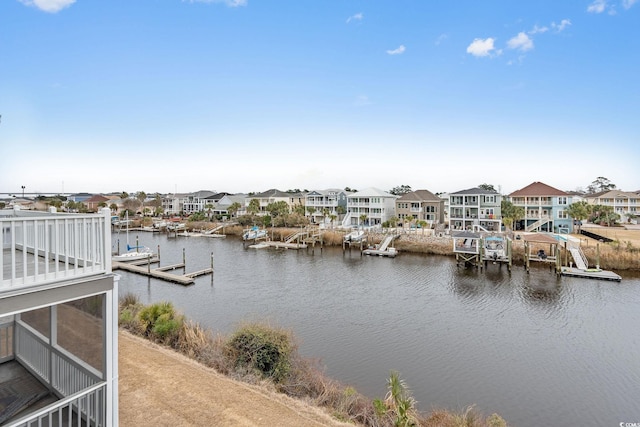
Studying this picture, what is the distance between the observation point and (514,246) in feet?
125

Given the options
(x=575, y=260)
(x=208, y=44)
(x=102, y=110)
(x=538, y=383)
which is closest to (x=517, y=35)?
(x=575, y=260)

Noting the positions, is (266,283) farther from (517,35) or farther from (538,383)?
(517,35)

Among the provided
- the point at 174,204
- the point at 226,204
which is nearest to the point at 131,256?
the point at 226,204

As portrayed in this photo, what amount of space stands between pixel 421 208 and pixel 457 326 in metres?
42.1

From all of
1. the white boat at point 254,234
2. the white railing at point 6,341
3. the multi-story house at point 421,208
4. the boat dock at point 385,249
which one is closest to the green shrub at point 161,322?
the white railing at point 6,341

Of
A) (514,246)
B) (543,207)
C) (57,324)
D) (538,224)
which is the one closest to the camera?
(57,324)

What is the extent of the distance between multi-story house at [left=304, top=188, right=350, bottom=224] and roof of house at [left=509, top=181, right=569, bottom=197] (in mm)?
29971

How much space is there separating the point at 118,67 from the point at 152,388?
21.2 meters

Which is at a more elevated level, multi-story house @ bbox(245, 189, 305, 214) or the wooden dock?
multi-story house @ bbox(245, 189, 305, 214)

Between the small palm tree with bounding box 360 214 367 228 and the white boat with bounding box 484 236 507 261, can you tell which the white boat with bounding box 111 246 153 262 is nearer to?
the white boat with bounding box 484 236 507 261

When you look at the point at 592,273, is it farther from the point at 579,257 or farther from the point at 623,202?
the point at 623,202

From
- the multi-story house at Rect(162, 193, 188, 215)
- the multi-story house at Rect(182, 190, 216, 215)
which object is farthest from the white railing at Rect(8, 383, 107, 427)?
the multi-story house at Rect(162, 193, 188, 215)

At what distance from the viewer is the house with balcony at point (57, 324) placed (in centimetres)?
437

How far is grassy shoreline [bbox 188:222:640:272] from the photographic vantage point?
31.6m
